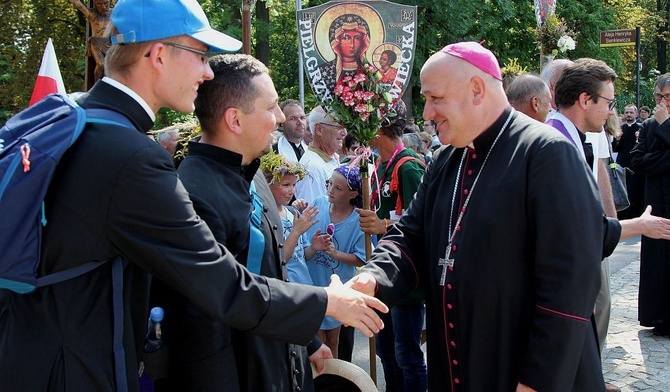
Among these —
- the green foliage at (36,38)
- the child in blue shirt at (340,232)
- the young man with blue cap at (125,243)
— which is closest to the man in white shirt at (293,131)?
the child in blue shirt at (340,232)

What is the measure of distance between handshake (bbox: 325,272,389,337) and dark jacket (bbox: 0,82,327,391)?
1.88 feet

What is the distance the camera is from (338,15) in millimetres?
5570

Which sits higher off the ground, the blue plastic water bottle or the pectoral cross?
the pectoral cross

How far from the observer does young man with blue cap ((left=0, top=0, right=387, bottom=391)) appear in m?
2.07

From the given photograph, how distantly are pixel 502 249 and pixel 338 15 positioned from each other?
11.5ft

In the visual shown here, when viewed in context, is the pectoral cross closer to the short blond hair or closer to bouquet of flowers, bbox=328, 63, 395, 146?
the short blond hair

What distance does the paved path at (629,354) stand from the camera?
5.48m

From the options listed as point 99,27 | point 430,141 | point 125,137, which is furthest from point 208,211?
point 430,141

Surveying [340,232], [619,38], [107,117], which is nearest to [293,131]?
[340,232]

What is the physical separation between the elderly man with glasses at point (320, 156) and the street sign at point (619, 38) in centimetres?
1550

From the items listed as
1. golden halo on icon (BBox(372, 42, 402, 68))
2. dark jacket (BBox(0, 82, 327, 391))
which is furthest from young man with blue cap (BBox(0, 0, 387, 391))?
golden halo on icon (BBox(372, 42, 402, 68))

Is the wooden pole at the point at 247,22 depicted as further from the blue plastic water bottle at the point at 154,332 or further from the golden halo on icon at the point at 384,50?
the blue plastic water bottle at the point at 154,332

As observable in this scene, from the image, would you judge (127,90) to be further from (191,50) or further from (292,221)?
(292,221)

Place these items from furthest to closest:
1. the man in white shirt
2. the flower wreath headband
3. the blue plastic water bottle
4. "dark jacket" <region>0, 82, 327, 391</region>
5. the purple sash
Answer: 1. the man in white shirt
2. the flower wreath headband
3. the purple sash
4. the blue plastic water bottle
5. "dark jacket" <region>0, 82, 327, 391</region>
